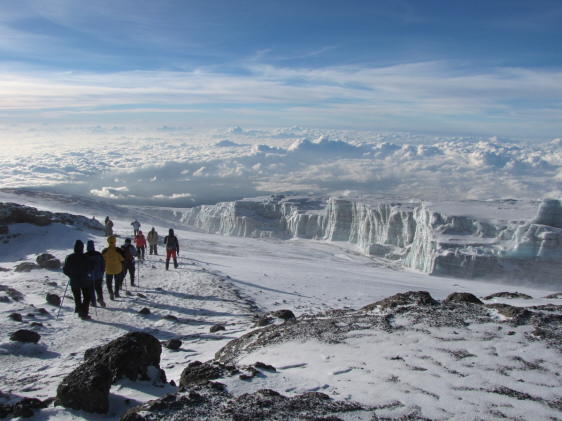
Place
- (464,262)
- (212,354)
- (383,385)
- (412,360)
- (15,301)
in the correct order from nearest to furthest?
1. (383,385)
2. (412,360)
3. (212,354)
4. (15,301)
5. (464,262)

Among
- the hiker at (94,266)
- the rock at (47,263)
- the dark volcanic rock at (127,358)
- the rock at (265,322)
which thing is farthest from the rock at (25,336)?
the rock at (47,263)

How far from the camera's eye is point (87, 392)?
4.83 metres

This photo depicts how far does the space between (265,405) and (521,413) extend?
2.93m

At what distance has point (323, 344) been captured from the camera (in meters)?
7.20

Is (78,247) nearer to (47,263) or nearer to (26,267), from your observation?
(47,263)

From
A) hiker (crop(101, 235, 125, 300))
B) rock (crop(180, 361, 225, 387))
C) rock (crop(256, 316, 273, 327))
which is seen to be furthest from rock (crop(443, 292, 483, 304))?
hiker (crop(101, 235, 125, 300))

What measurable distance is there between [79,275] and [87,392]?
5874mm

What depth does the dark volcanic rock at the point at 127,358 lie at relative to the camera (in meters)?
5.69

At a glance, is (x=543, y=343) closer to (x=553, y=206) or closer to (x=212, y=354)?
(x=212, y=354)

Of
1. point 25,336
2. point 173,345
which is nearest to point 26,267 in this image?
point 25,336

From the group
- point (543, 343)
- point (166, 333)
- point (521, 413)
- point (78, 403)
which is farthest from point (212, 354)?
point (543, 343)

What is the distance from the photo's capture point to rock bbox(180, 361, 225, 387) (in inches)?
218

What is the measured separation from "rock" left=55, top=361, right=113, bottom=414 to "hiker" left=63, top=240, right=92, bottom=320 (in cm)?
542

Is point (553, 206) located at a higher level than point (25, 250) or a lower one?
higher
